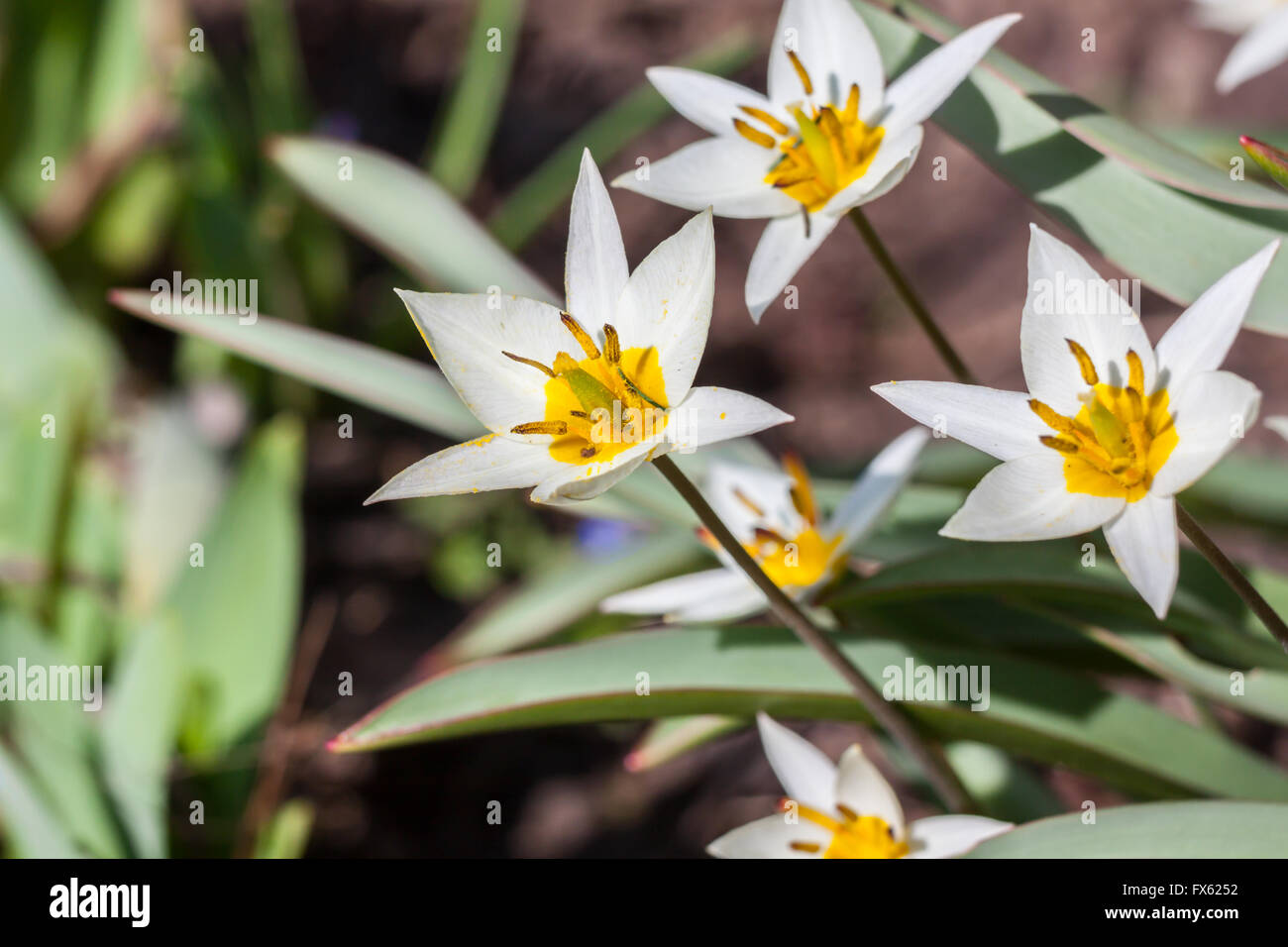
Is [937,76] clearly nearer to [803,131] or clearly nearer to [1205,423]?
[803,131]

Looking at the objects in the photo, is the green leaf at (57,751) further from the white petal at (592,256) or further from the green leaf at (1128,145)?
the green leaf at (1128,145)

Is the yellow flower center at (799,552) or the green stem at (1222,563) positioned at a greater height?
the yellow flower center at (799,552)

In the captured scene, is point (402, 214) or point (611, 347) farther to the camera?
point (402, 214)

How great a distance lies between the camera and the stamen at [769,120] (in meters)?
0.97

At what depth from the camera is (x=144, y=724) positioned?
141 cm

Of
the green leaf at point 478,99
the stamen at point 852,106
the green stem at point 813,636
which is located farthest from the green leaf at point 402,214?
the green leaf at point 478,99

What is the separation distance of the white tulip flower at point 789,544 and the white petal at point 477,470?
0.93ft

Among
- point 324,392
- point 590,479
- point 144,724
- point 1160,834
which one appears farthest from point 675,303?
point 324,392

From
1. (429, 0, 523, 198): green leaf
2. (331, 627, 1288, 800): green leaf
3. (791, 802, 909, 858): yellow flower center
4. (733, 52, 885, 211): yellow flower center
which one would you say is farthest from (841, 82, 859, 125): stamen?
(429, 0, 523, 198): green leaf

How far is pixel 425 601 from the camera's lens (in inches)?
87.4

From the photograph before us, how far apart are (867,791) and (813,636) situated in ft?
0.56
